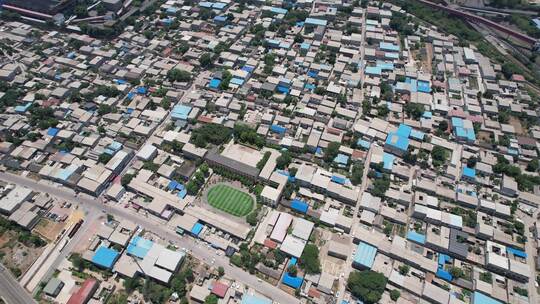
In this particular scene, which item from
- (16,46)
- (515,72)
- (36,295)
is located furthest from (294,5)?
(36,295)

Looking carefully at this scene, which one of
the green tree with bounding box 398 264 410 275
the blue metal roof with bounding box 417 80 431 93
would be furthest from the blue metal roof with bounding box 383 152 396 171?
the blue metal roof with bounding box 417 80 431 93

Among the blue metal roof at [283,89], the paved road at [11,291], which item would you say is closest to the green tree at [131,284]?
the paved road at [11,291]

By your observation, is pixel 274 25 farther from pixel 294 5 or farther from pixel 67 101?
pixel 67 101

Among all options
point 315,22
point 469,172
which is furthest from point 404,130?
point 315,22

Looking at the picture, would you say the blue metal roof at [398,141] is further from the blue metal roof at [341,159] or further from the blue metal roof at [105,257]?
the blue metal roof at [105,257]

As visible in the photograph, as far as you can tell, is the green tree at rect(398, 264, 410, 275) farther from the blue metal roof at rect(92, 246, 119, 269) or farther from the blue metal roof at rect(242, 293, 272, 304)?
the blue metal roof at rect(92, 246, 119, 269)
